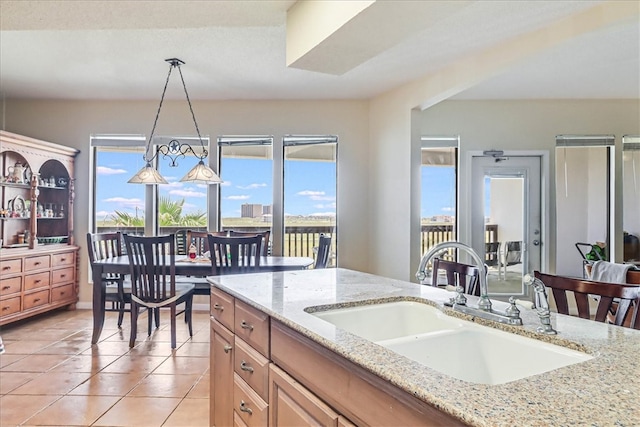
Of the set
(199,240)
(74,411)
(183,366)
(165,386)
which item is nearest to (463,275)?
(165,386)

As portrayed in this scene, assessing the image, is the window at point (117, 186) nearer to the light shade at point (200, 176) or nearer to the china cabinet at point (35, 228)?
the china cabinet at point (35, 228)

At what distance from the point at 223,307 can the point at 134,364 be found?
183cm

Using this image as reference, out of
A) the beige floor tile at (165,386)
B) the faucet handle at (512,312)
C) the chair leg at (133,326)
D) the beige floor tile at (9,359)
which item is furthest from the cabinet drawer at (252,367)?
the beige floor tile at (9,359)

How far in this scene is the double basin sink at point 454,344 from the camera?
116 centimetres

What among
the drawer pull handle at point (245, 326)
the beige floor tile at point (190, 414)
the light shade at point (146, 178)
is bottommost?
the beige floor tile at point (190, 414)

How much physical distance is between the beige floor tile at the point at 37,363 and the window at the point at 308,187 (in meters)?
2.68

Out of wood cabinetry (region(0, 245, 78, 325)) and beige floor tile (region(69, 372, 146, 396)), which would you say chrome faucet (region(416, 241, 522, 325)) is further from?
wood cabinetry (region(0, 245, 78, 325))

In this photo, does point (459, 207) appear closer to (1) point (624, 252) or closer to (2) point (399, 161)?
(2) point (399, 161)

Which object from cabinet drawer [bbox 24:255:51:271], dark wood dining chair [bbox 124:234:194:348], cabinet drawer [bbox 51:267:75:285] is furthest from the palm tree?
dark wood dining chair [bbox 124:234:194:348]

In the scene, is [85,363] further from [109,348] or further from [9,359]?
[9,359]

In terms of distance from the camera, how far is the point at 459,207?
4.96 metres

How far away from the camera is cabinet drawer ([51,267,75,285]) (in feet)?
15.6

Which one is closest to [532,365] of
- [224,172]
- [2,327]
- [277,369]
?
[277,369]

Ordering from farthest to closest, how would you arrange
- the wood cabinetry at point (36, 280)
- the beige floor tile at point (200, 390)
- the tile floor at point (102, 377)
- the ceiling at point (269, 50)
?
the wood cabinetry at point (36, 280) < the beige floor tile at point (200, 390) < the tile floor at point (102, 377) < the ceiling at point (269, 50)
